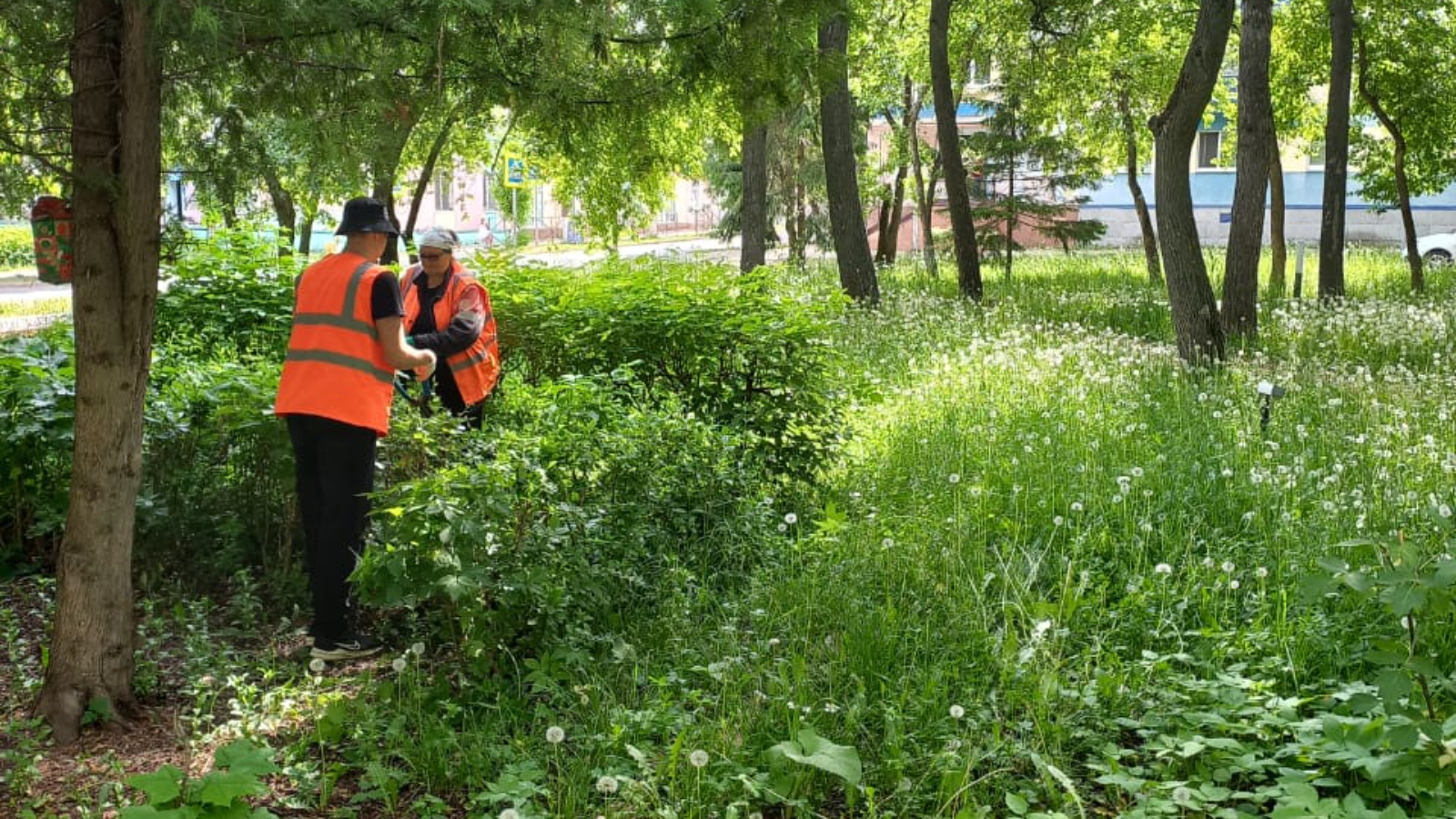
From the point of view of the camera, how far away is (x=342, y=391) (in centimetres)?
542

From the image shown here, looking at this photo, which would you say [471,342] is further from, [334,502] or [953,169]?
[953,169]

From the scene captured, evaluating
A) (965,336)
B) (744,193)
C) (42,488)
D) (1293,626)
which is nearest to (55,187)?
(42,488)

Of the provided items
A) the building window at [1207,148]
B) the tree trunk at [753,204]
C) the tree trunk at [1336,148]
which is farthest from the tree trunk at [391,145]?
the building window at [1207,148]

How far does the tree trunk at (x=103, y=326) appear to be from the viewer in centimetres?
450

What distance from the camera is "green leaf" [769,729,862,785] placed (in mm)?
3701

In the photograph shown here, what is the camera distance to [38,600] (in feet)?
19.5

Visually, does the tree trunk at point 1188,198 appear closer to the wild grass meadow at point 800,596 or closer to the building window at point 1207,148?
the wild grass meadow at point 800,596

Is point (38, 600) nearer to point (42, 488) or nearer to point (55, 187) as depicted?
point (42, 488)

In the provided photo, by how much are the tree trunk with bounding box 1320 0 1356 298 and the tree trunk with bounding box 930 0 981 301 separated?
15.0ft

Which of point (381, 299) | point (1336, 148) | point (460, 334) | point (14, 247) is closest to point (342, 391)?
point (381, 299)

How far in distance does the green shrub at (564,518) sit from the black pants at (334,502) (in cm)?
15

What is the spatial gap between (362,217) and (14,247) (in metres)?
29.0

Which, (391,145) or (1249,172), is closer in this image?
(391,145)

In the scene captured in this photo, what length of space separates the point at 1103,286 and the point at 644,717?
17.2 m
